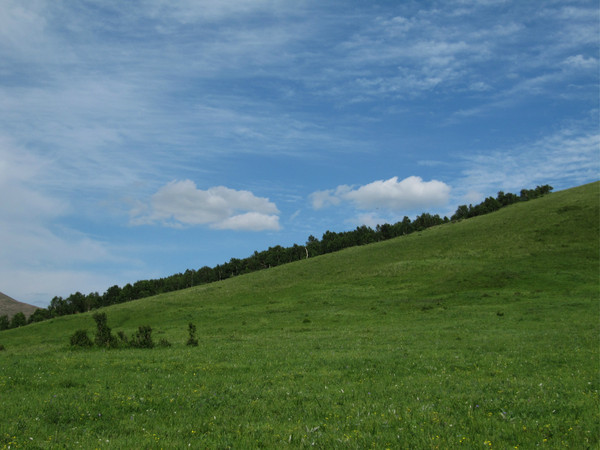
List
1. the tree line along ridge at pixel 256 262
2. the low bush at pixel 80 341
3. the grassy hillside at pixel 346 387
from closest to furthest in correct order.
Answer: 1. the grassy hillside at pixel 346 387
2. the low bush at pixel 80 341
3. the tree line along ridge at pixel 256 262

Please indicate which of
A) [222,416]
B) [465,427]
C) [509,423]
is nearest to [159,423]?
[222,416]

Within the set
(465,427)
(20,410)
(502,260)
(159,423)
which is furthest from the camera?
(502,260)

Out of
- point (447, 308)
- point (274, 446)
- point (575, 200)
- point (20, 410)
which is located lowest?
point (447, 308)

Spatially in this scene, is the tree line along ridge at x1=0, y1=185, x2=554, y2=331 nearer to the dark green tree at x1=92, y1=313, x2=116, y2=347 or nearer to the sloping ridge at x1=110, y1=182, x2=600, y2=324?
the sloping ridge at x1=110, y1=182, x2=600, y2=324

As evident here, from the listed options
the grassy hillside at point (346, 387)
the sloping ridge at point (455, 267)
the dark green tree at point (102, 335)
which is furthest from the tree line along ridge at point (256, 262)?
the dark green tree at point (102, 335)

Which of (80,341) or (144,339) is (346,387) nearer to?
(144,339)

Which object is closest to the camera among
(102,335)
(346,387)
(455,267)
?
(346,387)

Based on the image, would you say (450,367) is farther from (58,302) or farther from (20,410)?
(58,302)

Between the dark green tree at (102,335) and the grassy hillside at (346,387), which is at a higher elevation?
Result: the dark green tree at (102,335)

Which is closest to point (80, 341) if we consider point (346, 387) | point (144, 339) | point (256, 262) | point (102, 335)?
point (102, 335)

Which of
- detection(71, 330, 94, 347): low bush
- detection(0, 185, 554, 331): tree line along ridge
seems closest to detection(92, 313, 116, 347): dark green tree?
detection(71, 330, 94, 347): low bush

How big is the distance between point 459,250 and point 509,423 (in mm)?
75917

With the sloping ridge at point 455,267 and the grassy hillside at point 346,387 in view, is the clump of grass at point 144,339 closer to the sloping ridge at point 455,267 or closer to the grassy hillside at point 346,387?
the grassy hillside at point 346,387

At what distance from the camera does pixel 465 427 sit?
9.39 m
